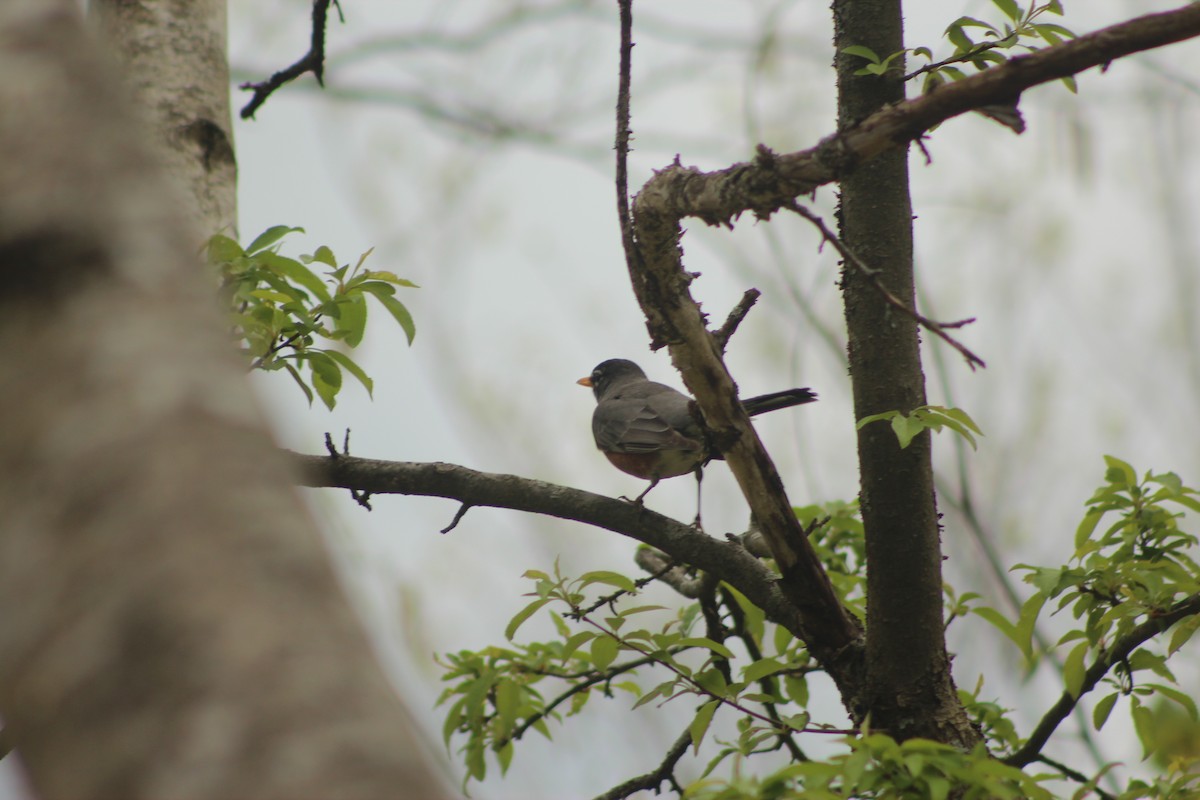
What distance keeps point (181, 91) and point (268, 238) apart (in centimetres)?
123

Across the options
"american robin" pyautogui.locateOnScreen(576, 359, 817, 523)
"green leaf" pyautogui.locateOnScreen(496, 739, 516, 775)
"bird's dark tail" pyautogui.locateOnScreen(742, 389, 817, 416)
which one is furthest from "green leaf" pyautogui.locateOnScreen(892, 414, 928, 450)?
"american robin" pyautogui.locateOnScreen(576, 359, 817, 523)

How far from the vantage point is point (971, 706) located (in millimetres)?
2799

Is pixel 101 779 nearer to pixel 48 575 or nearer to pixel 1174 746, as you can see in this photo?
pixel 48 575

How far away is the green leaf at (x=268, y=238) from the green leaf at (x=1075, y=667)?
212 centimetres

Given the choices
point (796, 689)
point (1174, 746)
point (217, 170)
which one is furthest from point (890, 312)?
point (217, 170)

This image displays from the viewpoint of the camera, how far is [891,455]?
2.67 meters

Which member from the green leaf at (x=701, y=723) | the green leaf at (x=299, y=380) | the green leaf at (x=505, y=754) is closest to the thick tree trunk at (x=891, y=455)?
the green leaf at (x=701, y=723)

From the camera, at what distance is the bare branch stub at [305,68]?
3734 mm

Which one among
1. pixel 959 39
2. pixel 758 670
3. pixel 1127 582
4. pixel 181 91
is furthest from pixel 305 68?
pixel 1127 582

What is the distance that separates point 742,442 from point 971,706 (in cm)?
100

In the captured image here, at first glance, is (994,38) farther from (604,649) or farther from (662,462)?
(662,462)

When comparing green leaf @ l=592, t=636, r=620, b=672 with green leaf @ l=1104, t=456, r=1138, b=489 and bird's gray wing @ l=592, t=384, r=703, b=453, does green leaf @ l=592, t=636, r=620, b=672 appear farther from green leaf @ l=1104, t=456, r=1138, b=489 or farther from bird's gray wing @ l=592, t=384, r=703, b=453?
bird's gray wing @ l=592, t=384, r=703, b=453

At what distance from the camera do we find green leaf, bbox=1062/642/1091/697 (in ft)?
7.74

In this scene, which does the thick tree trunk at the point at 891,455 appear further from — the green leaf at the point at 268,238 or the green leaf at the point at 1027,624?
the green leaf at the point at 268,238
